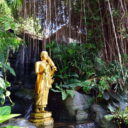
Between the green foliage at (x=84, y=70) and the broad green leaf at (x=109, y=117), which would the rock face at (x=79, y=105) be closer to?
the green foliage at (x=84, y=70)

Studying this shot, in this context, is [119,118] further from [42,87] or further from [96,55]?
[96,55]

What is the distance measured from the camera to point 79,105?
322cm

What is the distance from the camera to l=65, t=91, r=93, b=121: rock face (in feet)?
10.3

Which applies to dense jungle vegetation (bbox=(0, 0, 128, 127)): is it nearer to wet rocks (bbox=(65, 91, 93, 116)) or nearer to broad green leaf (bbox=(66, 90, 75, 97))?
broad green leaf (bbox=(66, 90, 75, 97))

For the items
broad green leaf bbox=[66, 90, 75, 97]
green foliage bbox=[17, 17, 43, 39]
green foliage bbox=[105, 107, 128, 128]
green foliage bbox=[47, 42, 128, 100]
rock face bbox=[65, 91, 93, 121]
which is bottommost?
green foliage bbox=[105, 107, 128, 128]

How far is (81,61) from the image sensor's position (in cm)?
378

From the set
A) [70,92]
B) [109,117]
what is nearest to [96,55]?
[70,92]

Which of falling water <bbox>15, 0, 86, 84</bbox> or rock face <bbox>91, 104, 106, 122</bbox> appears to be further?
Answer: rock face <bbox>91, 104, 106, 122</bbox>

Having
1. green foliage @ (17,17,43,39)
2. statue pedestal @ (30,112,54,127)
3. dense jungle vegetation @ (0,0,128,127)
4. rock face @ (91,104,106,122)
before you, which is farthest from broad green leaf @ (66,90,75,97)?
green foliage @ (17,17,43,39)

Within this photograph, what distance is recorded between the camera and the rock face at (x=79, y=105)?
3129 millimetres

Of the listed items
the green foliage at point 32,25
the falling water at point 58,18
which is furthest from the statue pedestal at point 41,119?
the green foliage at point 32,25

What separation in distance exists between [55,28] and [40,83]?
105 centimetres

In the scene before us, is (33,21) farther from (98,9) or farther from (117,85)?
(117,85)

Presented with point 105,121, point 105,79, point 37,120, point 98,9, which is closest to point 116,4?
point 98,9
